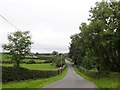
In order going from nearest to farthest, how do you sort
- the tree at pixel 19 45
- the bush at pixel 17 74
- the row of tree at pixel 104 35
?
the bush at pixel 17 74 < the row of tree at pixel 104 35 < the tree at pixel 19 45

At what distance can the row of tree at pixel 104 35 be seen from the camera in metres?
38.5

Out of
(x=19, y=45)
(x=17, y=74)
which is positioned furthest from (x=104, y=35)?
(x=19, y=45)

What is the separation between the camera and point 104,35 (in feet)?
128

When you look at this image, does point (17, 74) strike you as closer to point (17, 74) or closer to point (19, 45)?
point (17, 74)

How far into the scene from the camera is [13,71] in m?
36.7

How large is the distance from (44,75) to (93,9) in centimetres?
1452

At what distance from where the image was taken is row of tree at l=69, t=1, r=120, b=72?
3847cm

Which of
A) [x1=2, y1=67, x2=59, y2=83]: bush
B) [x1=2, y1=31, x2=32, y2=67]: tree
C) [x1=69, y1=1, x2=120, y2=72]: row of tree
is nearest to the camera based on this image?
[x1=2, y1=67, x2=59, y2=83]: bush

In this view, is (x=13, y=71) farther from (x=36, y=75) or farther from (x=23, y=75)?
(x=36, y=75)

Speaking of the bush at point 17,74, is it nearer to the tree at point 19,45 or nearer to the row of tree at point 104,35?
the row of tree at point 104,35

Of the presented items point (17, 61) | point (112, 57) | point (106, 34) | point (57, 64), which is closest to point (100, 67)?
point (112, 57)

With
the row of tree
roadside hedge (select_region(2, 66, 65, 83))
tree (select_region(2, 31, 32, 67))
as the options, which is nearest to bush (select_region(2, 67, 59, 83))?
roadside hedge (select_region(2, 66, 65, 83))

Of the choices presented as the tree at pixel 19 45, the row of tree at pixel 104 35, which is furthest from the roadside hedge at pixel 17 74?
the tree at pixel 19 45

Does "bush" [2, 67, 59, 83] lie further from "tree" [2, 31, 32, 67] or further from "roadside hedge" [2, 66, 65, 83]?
"tree" [2, 31, 32, 67]
